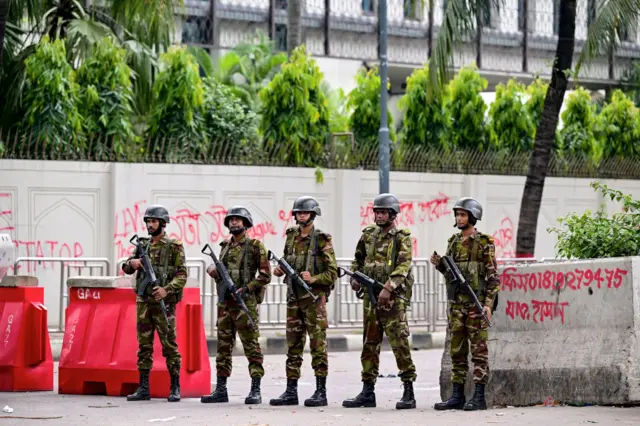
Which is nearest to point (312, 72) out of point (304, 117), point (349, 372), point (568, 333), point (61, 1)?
point (304, 117)

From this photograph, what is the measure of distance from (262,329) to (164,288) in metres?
7.77

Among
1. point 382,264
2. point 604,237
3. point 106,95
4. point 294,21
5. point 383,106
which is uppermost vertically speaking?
point 294,21

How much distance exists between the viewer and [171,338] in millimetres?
12336

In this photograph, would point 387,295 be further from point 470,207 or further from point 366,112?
point 366,112

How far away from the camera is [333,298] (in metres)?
20.6

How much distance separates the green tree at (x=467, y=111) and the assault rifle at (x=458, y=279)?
14.6 m

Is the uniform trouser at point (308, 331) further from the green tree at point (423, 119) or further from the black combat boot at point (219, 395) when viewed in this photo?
the green tree at point (423, 119)

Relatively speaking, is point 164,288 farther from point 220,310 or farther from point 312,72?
point 312,72

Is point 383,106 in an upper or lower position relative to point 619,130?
lower

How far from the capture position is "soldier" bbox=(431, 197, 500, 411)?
11.2m

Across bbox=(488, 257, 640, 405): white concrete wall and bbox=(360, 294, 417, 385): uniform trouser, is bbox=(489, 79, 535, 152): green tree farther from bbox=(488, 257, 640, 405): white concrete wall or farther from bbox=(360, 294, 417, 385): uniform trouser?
bbox=(360, 294, 417, 385): uniform trouser

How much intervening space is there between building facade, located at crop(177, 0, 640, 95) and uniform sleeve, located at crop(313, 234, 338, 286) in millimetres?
25537

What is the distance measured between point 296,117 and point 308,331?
11.0 metres

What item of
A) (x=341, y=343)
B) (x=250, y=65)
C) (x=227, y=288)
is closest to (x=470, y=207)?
(x=227, y=288)
